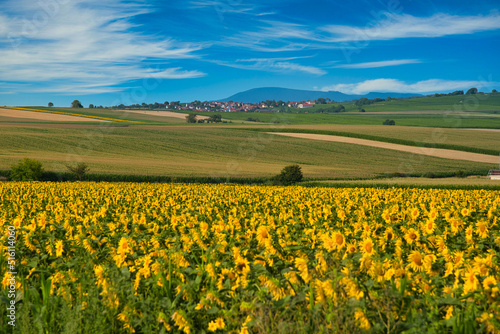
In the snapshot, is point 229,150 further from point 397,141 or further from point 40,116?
point 40,116

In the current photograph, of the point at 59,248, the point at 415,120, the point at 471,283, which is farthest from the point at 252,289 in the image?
the point at 415,120

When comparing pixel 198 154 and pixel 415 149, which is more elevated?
pixel 198 154

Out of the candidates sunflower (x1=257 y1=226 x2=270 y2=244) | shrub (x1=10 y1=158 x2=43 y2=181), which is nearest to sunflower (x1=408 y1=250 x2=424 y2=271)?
sunflower (x1=257 y1=226 x2=270 y2=244)

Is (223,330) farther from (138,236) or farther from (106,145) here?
(106,145)

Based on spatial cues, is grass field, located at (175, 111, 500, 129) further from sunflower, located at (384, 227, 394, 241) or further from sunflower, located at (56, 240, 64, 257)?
sunflower, located at (56, 240, 64, 257)

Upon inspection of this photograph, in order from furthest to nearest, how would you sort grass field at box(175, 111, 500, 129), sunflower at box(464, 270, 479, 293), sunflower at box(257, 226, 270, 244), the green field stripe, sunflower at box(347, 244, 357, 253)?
grass field at box(175, 111, 500, 129), the green field stripe, sunflower at box(257, 226, 270, 244), sunflower at box(347, 244, 357, 253), sunflower at box(464, 270, 479, 293)

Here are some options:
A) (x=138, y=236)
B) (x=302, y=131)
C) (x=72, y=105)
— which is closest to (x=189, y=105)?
(x=72, y=105)

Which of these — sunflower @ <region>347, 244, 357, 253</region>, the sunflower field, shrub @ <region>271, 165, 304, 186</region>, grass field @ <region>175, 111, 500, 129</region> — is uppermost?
grass field @ <region>175, 111, 500, 129</region>

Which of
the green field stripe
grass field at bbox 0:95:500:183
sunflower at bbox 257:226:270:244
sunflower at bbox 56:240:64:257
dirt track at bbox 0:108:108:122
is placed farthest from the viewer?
dirt track at bbox 0:108:108:122

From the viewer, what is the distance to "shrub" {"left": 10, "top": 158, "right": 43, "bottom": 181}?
46.9 m

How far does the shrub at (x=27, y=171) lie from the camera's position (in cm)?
4688

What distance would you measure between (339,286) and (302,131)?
102 m

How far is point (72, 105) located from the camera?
16212 cm

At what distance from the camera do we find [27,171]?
4716 centimetres
